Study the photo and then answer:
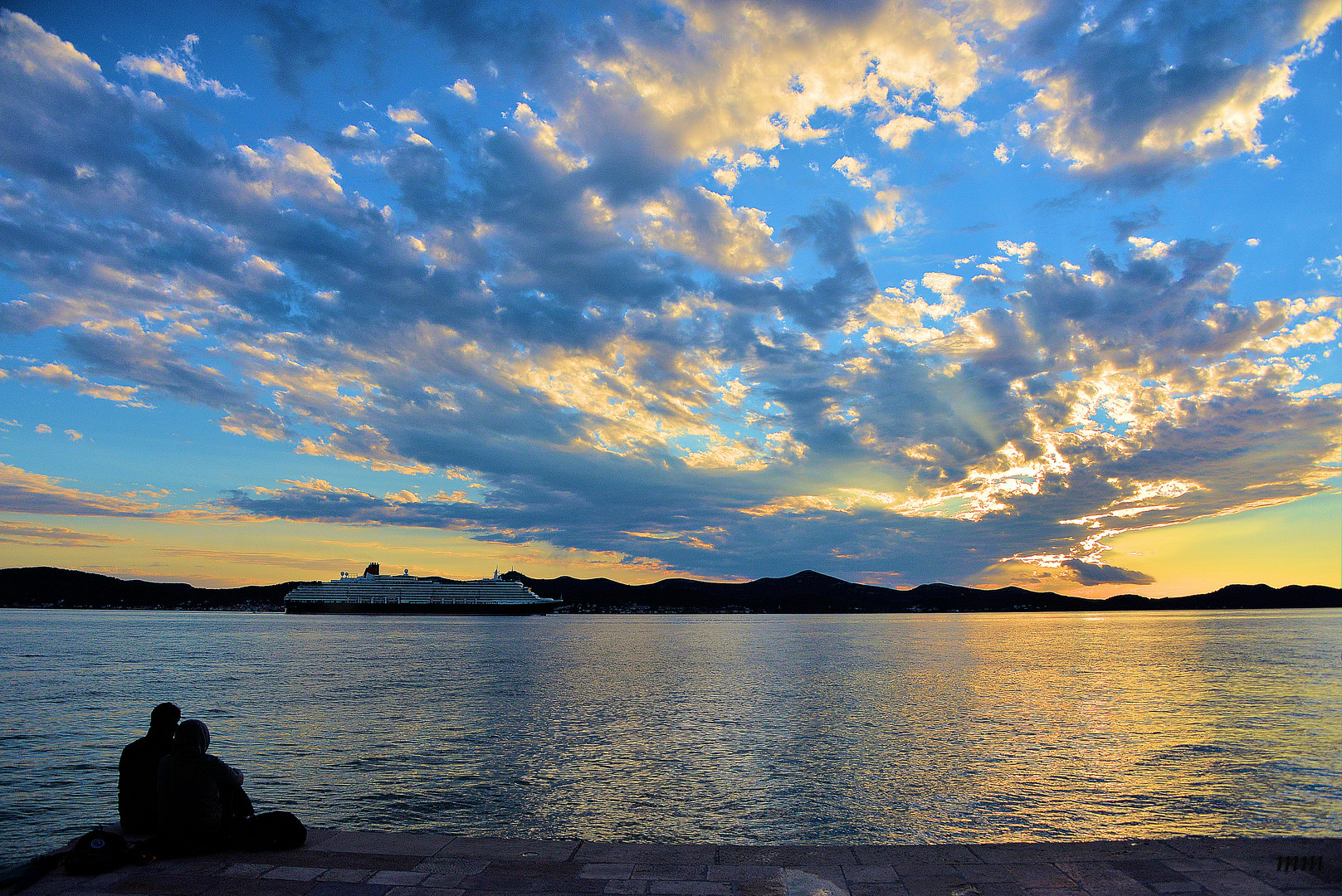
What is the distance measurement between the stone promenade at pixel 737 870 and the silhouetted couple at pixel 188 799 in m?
0.21

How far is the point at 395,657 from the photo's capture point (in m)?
60.0

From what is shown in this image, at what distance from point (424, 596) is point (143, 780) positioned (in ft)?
626

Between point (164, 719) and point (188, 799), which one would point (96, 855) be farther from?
point (164, 719)

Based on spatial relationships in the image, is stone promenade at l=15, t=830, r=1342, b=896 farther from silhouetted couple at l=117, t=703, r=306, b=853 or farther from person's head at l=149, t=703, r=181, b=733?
person's head at l=149, t=703, r=181, b=733

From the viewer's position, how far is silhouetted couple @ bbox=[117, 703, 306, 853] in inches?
346

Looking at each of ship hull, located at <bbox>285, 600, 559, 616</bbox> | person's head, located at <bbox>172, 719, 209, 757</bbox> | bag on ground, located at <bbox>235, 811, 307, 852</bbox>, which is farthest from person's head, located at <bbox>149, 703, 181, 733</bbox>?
ship hull, located at <bbox>285, 600, 559, 616</bbox>

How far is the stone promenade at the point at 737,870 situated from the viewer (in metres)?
7.92

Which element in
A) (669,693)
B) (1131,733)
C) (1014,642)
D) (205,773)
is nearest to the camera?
(205,773)

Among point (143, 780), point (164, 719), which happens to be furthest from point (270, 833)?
point (164, 719)

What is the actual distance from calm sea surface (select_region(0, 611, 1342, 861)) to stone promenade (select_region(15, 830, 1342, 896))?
16.6ft

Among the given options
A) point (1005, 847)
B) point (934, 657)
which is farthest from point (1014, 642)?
point (1005, 847)

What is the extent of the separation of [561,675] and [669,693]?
1197 centimetres

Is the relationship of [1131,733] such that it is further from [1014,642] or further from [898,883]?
[1014,642]

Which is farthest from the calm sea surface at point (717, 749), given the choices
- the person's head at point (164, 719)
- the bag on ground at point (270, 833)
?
the person's head at point (164, 719)
